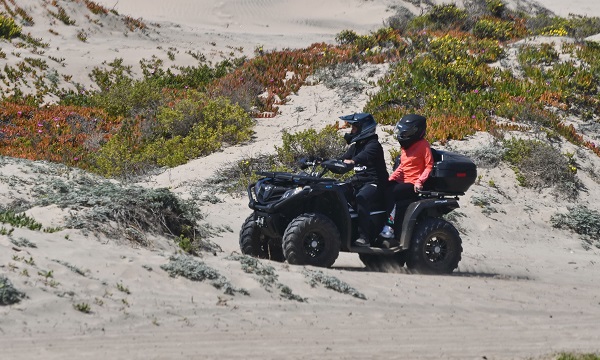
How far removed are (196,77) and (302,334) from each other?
2160 cm

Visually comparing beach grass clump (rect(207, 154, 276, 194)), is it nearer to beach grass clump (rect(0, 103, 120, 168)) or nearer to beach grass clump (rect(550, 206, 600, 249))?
beach grass clump (rect(0, 103, 120, 168))

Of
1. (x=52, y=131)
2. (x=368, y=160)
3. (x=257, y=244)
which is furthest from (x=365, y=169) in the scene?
(x=52, y=131)

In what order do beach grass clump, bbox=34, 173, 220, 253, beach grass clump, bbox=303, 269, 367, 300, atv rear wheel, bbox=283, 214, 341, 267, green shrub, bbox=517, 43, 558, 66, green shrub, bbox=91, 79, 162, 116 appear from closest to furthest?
beach grass clump, bbox=303, 269, 367, 300 < beach grass clump, bbox=34, 173, 220, 253 < atv rear wheel, bbox=283, 214, 341, 267 < green shrub, bbox=91, 79, 162, 116 < green shrub, bbox=517, 43, 558, 66

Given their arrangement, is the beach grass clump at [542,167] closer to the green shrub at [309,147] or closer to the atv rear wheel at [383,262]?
the green shrub at [309,147]

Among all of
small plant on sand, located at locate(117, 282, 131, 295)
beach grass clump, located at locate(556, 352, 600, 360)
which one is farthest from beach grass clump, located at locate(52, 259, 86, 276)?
beach grass clump, located at locate(556, 352, 600, 360)

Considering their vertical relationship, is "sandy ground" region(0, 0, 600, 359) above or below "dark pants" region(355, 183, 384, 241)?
below

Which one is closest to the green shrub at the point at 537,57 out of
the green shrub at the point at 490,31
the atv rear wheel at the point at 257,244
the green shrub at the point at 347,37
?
the green shrub at the point at 490,31

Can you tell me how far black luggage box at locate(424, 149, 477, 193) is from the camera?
10891 mm

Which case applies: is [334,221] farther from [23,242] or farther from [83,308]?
[83,308]

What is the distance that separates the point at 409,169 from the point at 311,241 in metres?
1.73

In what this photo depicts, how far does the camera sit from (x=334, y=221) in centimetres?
1049

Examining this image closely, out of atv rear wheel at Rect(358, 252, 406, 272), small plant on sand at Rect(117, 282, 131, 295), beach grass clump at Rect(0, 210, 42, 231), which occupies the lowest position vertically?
atv rear wheel at Rect(358, 252, 406, 272)

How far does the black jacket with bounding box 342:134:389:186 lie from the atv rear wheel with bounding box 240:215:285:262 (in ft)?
4.21

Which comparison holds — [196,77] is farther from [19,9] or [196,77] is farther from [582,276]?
[582,276]
